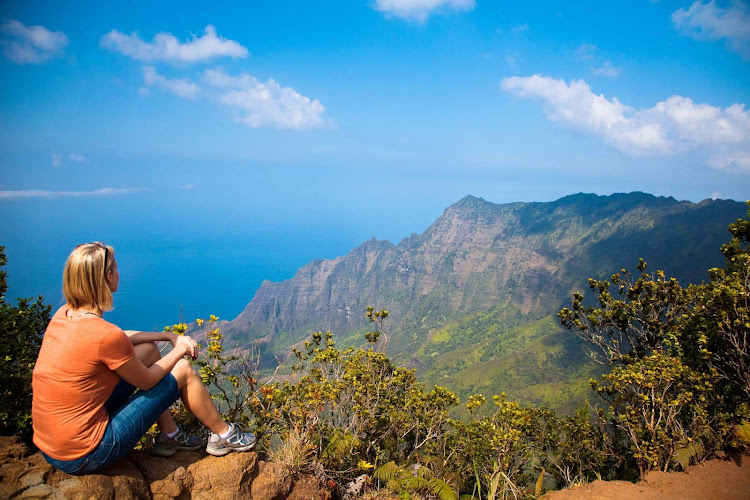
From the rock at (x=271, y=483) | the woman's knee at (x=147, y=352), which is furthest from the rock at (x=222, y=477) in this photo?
the woman's knee at (x=147, y=352)

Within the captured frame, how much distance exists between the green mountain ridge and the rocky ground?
80458 mm

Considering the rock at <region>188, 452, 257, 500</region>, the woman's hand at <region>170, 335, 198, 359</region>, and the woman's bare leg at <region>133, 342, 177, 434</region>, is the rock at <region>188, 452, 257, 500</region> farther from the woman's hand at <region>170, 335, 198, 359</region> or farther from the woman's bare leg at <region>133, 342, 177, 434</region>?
the woman's hand at <region>170, 335, 198, 359</region>

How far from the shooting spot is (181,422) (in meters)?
5.48

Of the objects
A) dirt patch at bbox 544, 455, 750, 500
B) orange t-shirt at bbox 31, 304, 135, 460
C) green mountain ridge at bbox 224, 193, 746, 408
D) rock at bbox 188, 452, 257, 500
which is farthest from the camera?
green mountain ridge at bbox 224, 193, 746, 408

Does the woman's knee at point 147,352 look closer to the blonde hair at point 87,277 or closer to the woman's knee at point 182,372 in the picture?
the woman's knee at point 182,372

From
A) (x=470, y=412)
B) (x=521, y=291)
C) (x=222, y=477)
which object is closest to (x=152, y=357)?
(x=222, y=477)

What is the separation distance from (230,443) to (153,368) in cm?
149

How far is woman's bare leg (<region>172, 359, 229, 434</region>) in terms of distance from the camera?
404 centimetres

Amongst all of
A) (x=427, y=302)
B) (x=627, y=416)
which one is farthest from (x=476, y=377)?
(x=627, y=416)

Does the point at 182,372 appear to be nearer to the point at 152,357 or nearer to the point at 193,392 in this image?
the point at 193,392

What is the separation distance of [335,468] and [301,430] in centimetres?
82

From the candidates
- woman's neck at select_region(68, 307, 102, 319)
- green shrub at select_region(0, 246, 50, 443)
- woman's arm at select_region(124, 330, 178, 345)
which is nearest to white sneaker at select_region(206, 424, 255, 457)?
woman's arm at select_region(124, 330, 178, 345)

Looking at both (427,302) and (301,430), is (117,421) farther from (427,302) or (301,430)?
(427,302)

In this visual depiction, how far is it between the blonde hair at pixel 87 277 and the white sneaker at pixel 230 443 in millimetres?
2057
